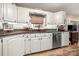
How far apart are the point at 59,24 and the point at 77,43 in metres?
0.48

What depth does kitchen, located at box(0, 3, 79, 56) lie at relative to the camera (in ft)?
5.66

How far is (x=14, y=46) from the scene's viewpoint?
177cm

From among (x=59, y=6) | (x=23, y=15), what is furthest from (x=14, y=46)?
(x=59, y=6)

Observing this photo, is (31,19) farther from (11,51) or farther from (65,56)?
(65,56)

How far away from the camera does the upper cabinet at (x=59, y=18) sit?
5.78 ft

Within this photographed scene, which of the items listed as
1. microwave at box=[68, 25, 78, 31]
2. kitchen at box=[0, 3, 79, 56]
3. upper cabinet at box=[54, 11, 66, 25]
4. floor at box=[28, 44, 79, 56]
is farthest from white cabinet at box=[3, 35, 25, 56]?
microwave at box=[68, 25, 78, 31]

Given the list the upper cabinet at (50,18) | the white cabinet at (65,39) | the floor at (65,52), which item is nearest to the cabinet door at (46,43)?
the floor at (65,52)

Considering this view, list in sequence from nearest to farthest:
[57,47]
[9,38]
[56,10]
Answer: [9,38] → [56,10] → [57,47]

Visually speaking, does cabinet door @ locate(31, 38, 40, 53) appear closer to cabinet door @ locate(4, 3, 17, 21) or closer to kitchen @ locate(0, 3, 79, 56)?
kitchen @ locate(0, 3, 79, 56)

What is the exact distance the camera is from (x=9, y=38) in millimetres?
1634

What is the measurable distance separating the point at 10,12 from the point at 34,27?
51 centimetres

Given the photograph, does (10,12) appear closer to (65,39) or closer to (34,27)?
→ (34,27)

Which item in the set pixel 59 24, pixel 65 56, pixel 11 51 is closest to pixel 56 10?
pixel 59 24

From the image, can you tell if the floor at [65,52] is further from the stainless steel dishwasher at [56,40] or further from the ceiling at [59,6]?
the ceiling at [59,6]
